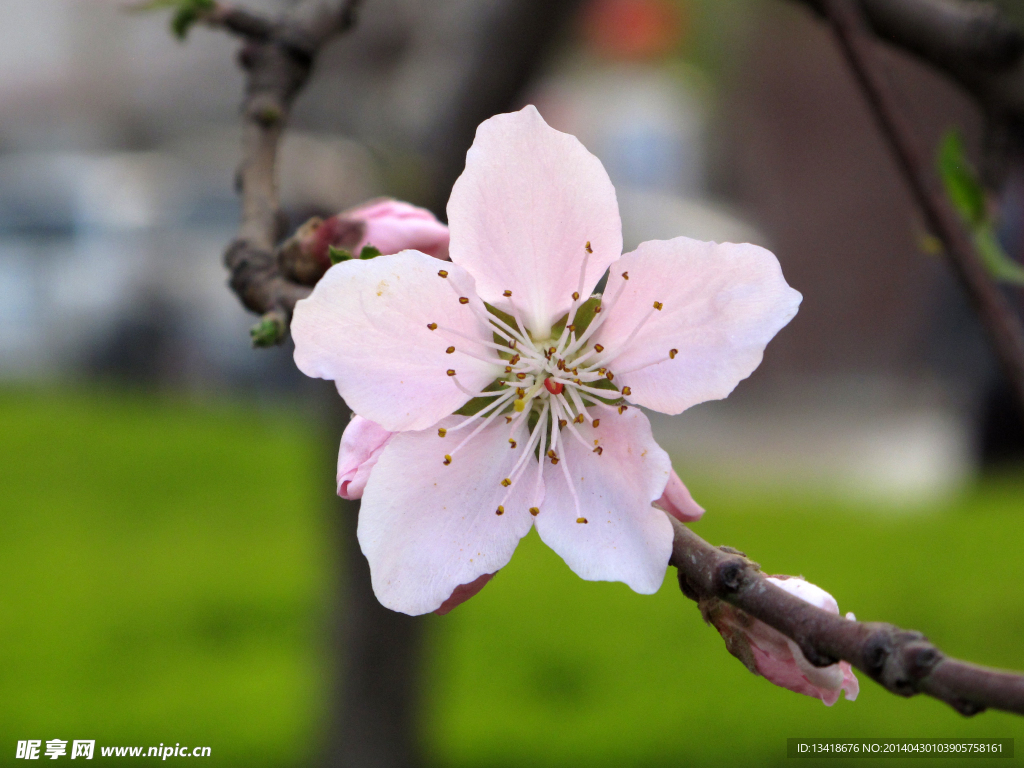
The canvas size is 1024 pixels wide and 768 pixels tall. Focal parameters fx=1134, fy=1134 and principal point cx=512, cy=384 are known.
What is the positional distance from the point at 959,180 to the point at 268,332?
41.2 inches

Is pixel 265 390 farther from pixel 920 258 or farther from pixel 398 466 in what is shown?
pixel 398 466

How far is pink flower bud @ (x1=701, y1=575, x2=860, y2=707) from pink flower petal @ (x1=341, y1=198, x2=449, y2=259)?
39cm

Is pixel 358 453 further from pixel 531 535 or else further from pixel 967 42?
pixel 531 535

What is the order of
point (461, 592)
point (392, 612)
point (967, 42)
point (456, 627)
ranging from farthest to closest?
point (456, 627), point (392, 612), point (967, 42), point (461, 592)

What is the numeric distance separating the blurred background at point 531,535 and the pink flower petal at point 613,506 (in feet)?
3.11

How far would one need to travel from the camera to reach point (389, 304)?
2.81 ft

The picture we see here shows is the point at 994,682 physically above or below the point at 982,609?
above

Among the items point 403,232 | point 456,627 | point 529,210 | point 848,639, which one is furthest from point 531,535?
point 848,639

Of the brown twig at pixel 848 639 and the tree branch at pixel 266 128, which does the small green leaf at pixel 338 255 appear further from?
the brown twig at pixel 848 639

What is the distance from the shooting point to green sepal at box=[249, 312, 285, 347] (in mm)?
928

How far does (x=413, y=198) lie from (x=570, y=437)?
1631 mm

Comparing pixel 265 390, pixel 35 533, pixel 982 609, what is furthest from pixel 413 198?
pixel 265 390

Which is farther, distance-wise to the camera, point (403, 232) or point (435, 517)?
point (403, 232)

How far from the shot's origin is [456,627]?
464 centimetres
